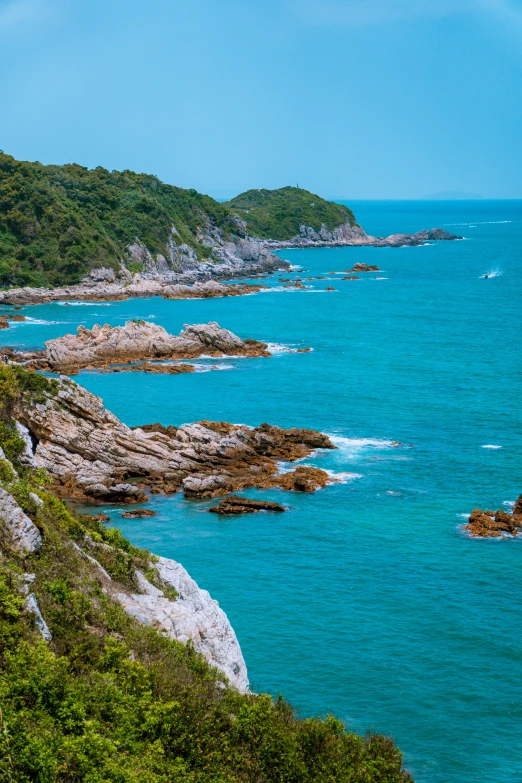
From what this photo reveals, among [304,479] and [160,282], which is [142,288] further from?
[304,479]

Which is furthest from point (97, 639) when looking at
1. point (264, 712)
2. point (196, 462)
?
point (196, 462)

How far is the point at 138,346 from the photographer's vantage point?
81.2m

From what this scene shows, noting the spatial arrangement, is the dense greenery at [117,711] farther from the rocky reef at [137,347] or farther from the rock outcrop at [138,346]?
the rock outcrop at [138,346]

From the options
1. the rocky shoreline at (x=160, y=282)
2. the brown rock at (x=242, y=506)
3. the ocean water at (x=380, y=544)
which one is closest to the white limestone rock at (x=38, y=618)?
the ocean water at (x=380, y=544)

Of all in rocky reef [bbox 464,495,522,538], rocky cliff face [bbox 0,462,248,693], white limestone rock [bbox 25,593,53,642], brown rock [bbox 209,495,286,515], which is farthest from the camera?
brown rock [bbox 209,495,286,515]

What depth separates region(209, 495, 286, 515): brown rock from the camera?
4359 centimetres

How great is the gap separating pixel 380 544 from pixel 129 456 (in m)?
15.1

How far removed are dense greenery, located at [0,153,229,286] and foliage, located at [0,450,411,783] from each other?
102 meters

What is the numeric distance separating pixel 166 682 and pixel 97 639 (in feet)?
5.74

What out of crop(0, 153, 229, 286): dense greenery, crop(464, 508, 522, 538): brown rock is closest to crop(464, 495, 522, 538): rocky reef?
crop(464, 508, 522, 538): brown rock

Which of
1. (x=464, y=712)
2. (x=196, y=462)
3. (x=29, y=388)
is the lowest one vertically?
(x=464, y=712)

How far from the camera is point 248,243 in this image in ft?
561

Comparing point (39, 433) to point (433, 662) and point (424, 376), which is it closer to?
point (433, 662)

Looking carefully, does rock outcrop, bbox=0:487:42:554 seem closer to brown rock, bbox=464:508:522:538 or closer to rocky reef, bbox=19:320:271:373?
brown rock, bbox=464:508:522:538
